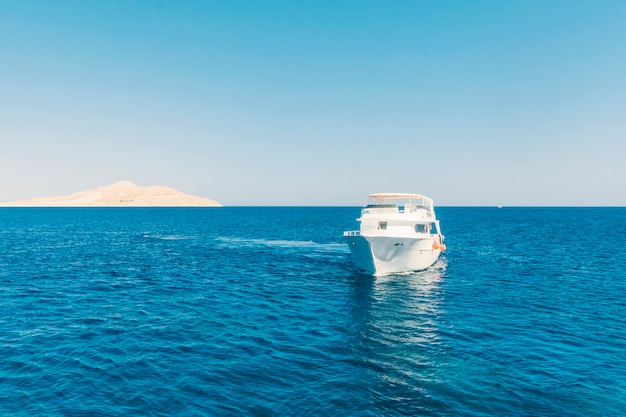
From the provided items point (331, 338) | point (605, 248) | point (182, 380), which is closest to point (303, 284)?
point (331, 338)

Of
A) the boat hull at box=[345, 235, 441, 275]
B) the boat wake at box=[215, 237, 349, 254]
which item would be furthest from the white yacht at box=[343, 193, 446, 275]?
the boat wake at box=[215, 237, 349, 254]

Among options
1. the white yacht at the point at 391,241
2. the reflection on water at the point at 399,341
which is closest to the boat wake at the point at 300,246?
the white yacht at the point at 391,241

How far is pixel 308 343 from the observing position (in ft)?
76.1

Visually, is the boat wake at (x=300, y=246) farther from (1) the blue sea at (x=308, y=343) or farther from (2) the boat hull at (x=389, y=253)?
(1) the blue sea at (x=308, y=343)

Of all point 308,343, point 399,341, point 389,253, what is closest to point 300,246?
point 389,253

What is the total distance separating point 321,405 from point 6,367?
1732 centimetres

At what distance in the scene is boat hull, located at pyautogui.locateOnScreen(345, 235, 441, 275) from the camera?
4156 centimetres

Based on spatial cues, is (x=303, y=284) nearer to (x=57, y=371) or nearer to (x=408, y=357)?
(x=408, y=357)

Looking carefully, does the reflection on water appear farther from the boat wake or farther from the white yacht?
the boat wake

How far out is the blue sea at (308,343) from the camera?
16.4 m

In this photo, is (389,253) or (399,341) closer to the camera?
(399,341)

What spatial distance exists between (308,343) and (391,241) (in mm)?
21101

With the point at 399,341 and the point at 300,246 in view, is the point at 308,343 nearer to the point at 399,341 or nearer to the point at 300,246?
the point at 399,341

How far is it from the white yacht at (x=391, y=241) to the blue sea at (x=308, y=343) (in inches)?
76.4
